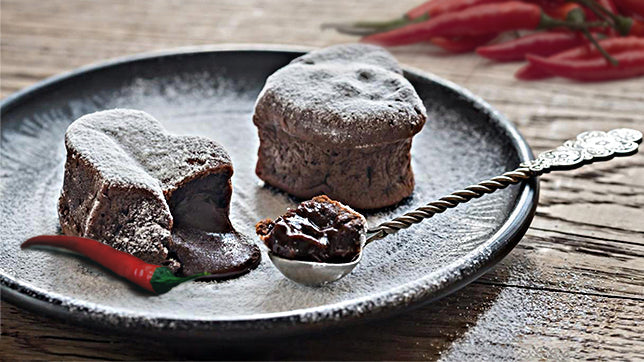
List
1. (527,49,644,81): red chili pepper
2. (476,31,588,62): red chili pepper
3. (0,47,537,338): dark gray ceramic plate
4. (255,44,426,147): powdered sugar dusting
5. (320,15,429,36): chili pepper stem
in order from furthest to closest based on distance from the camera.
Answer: (320,15,429,36): chili pepper stem → (476,31,588,62): red chili pepper → (527,49,644,81): red chili pepper → (255,44,426,147): powdered sugar dusting → (0,47,537,338): dark gray ceramic plate

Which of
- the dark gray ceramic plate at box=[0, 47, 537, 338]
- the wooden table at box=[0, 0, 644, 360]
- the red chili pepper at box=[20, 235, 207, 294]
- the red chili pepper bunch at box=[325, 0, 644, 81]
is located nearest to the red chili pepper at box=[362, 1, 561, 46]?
the red chili pepper bunch at box=[325, 0, 644, 81]

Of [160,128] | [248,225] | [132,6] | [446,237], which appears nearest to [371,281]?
[446,237]

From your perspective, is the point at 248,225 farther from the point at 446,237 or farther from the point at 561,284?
the point at 561,284

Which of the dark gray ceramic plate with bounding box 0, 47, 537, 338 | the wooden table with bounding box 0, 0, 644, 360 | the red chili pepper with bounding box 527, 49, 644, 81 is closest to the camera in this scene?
the dark gray ceramic plate with bounding box 0, 47, 537, 338

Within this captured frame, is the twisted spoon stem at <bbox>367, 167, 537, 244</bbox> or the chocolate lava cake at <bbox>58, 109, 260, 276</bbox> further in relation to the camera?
the twisted spoon stem at <bbox>367, 167, 537, 244</bbox>

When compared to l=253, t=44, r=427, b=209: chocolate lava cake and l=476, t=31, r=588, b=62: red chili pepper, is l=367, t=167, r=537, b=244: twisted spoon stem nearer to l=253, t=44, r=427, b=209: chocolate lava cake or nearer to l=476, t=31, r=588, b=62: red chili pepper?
l=253, t=44, r=427, b=209: chocolate lava cake

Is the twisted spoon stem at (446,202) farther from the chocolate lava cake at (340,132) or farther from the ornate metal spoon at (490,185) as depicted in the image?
the chocolate lava cake at (340,132)

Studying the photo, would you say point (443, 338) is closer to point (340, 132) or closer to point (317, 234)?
point (317, 234)
